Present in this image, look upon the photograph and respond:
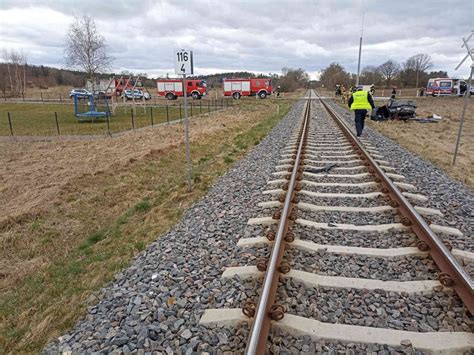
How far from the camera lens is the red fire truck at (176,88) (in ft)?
161

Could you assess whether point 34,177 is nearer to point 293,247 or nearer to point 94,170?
point 94,170

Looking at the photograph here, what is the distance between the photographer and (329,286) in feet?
10.7

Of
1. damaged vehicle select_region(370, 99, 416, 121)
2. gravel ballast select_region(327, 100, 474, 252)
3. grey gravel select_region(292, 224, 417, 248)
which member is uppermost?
damaged vehicle select_region(370, 99, 416, 121)

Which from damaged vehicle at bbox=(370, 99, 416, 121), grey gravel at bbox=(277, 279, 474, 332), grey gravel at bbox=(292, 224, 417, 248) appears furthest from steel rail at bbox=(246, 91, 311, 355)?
damaged vehicle at bbox=(370, 99, 416, 121)

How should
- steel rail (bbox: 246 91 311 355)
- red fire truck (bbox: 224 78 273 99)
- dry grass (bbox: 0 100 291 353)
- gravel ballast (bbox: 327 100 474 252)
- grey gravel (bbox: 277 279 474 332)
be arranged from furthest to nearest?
red fire truck (bbox: 224 78 273 99) < gravel ballast (bbox: 327 100 474 252) < dry grass (bbox: 0 100 291 353) < grey gravel (bbox: 277 279 474 332) < steel rail (bbox: 246 91 311 355)

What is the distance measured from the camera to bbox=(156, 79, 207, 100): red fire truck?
4894cm

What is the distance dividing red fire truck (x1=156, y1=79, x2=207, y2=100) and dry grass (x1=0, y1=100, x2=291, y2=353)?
36781 millimetres

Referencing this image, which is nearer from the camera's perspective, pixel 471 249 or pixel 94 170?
pixel 471 249

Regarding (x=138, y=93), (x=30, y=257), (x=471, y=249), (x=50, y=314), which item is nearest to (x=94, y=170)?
(x=30, y=257)

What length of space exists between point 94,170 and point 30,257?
197 inches

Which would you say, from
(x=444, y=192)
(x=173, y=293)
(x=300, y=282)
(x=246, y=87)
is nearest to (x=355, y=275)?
(x=300, y=282)

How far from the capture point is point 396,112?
20.4 meters

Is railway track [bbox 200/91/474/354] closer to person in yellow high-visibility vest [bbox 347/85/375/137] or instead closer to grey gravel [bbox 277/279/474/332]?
grey gravel [bbox 277/279/474/332]

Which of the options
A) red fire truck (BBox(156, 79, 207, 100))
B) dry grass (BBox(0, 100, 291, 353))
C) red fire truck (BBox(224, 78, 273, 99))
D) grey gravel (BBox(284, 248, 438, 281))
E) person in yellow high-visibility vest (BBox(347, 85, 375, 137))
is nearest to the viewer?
grey gravel (BBox(284, 248, 438, 281))
